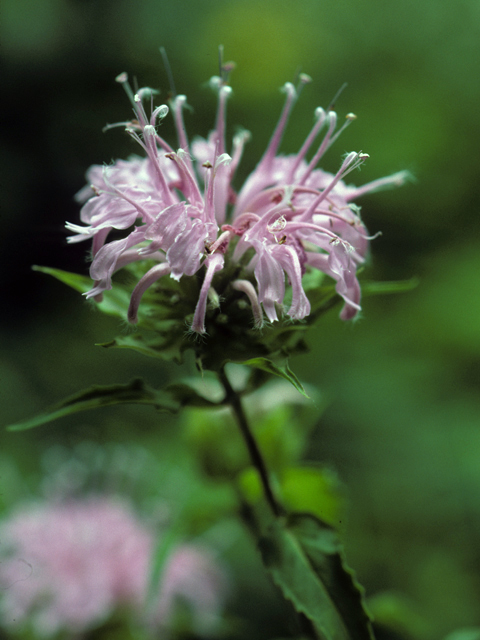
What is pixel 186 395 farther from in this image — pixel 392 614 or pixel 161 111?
pixel 392 614

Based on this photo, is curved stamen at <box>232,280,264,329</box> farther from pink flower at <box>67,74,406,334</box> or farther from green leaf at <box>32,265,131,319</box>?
green leaf at <box>32,265,131,319</box>

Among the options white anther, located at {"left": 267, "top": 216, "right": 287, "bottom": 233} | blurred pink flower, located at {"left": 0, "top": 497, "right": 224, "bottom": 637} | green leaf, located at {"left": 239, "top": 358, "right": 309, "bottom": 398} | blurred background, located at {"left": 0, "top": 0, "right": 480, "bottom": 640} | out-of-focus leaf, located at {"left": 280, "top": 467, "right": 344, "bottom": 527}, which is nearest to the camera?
green leaf, located at {"left": 239, "top": 358, "right": 309, "bottom": 398}

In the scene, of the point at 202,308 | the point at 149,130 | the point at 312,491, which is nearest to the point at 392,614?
the point at 312,491

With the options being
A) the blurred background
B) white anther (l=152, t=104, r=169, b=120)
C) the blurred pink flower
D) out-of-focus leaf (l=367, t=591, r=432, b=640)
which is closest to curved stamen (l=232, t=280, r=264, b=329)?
white anther (l=152, t=104, r=169, b=120)

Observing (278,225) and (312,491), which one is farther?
(312,491)

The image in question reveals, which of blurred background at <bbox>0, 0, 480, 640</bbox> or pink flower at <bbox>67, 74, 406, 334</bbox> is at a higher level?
pink flower at <bbox>67, 74, 406, 334</bbox>

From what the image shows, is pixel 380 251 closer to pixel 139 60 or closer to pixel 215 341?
pixel 139 60
